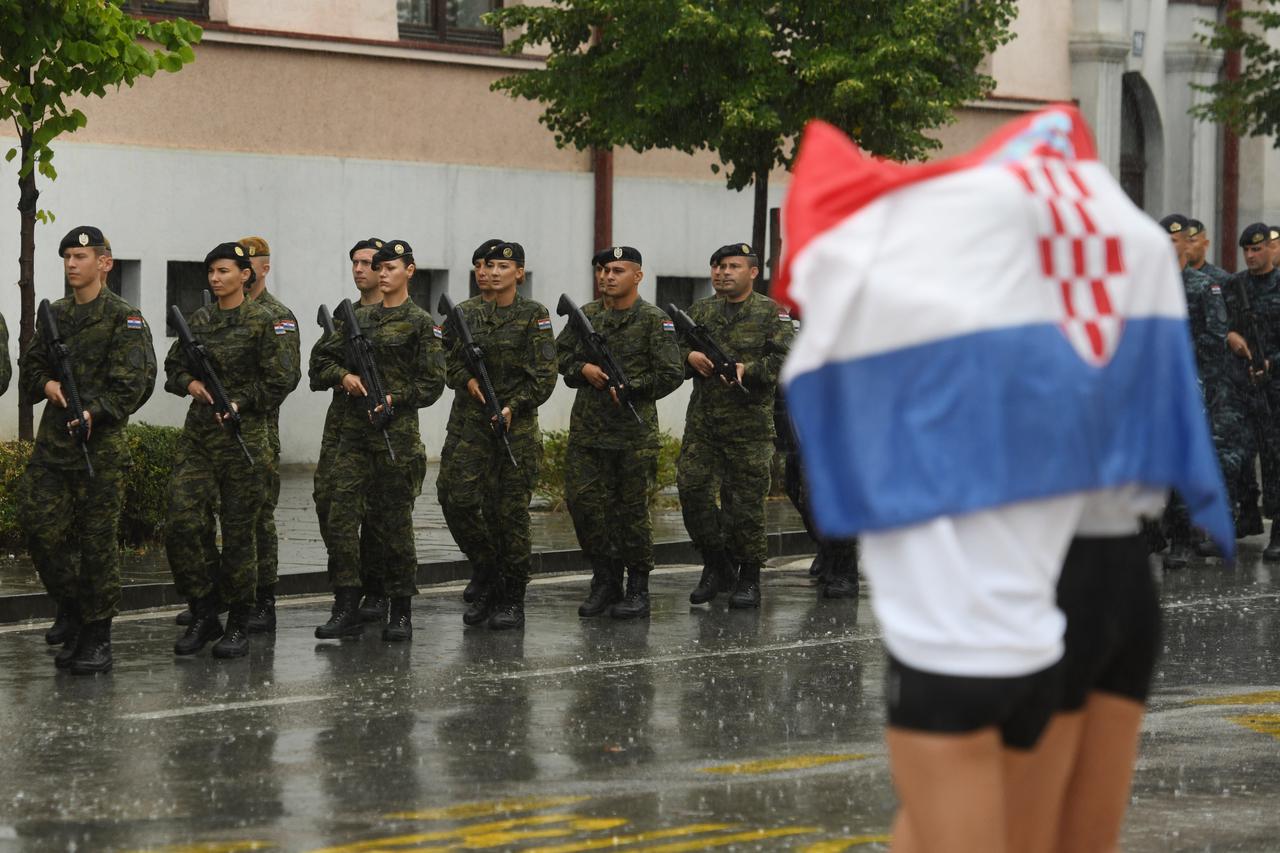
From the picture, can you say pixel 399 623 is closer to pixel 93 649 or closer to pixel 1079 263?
pixel 93 649

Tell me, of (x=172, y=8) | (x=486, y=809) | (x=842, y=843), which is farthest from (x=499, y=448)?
(x=172, y=8)

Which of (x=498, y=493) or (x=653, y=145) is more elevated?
(x=653, y=145)

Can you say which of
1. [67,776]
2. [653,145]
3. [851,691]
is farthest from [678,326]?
[653,145]

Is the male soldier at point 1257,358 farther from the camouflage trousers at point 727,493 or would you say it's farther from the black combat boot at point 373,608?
the black combat boot at point 373,608

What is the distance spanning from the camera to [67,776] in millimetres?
7562

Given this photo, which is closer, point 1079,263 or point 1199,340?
point 1079,263

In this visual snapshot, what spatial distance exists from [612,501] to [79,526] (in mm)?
3150

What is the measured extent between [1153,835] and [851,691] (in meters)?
3.00

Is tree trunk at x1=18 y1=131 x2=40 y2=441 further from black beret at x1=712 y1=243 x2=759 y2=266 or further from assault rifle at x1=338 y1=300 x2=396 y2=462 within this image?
black beret at x1=712 y1=243 x2=759 y2=266

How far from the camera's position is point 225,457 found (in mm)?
10867

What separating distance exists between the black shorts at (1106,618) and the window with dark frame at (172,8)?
17365mm

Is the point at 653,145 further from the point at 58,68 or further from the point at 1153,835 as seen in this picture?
the point at 1153,835

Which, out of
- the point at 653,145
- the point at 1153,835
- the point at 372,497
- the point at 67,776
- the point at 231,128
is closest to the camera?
the point at 1153,835

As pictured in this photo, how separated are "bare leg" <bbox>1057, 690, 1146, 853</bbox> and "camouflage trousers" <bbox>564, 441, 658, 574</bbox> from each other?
8.28 metres
